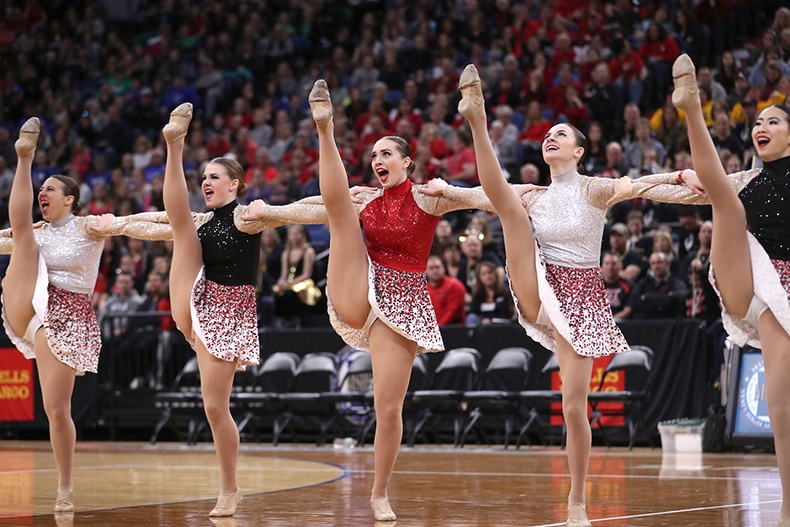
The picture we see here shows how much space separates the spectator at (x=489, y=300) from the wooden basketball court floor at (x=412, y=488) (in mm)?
1397

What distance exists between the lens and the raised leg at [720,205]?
470 centimetres

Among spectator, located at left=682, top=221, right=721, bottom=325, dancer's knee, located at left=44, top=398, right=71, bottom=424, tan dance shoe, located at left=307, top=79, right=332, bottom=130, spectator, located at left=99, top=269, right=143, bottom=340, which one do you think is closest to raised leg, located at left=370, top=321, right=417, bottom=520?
tan dance shoe, located at left=307, top=79, right=332, bottom=130

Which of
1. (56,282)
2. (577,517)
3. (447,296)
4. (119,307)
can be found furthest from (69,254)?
(119,307)

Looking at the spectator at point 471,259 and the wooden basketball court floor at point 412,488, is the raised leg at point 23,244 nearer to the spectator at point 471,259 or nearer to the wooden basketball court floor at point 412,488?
the wooden basketball court floor at point 412,488

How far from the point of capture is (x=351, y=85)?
1625cm

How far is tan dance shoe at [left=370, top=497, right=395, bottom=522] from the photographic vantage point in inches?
213

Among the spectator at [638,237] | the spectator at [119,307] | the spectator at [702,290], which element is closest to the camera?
the spectator at [702,290]

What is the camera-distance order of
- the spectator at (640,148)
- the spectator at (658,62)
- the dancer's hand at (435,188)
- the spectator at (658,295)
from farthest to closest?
the spectator at (658,62) < the spectator at (640,148) < the spectator at (658,295) < the dancer's hand at (435,188)

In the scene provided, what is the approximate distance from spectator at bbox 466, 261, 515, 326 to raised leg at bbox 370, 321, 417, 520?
18.7ft

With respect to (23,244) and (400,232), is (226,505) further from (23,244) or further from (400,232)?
(23,244)

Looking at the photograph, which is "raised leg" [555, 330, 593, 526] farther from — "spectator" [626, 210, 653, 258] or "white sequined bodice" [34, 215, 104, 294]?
"spectator" [626, 210, 653, 258]

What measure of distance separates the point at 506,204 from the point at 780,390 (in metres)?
1.47

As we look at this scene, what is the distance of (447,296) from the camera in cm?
1148

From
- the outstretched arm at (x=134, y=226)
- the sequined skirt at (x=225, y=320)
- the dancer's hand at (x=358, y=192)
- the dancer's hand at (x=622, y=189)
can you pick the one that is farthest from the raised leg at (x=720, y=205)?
the outstretched arm at (x=134, y=226)
